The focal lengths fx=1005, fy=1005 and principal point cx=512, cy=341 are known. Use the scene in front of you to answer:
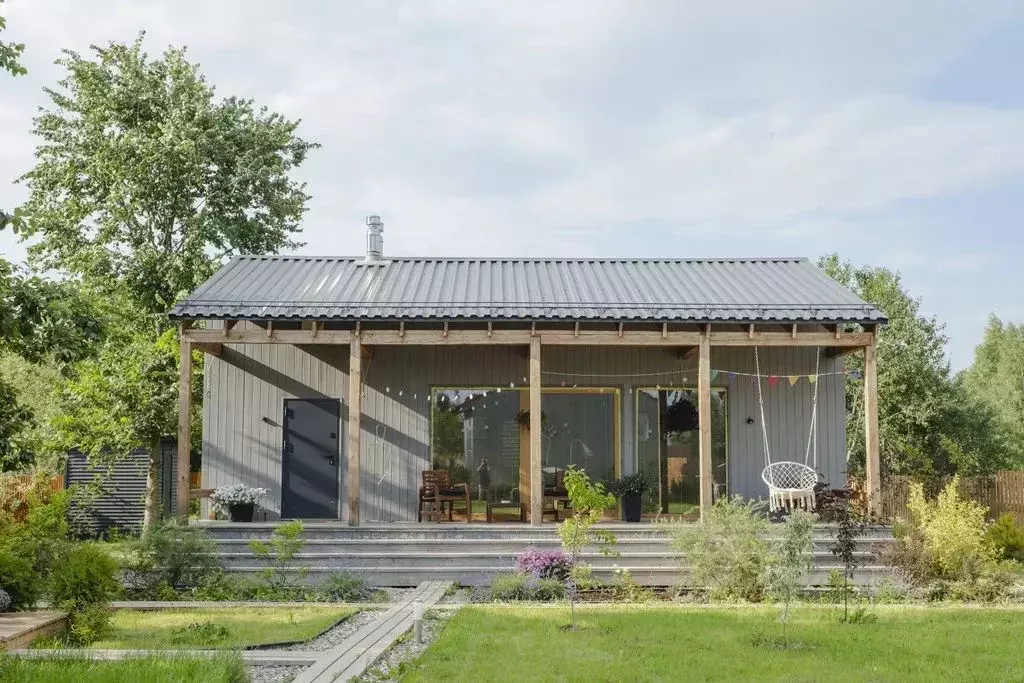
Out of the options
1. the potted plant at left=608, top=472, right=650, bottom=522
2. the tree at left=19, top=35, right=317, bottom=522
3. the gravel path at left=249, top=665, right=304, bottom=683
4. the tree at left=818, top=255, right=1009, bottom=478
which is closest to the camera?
the gravel path at left=249, top=665, right=304, bottom=683

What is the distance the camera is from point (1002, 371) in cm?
3231

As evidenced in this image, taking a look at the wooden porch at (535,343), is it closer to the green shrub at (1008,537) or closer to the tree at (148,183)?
the green shrub at (1008,537)

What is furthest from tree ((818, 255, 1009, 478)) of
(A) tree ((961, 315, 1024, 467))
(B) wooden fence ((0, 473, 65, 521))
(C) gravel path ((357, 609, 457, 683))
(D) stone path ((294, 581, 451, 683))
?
(B) wooden fence ((0, 473, 65, 521))

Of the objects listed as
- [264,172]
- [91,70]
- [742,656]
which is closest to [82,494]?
[264,172]

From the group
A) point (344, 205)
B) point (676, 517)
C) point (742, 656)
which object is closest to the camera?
point (742, 656)

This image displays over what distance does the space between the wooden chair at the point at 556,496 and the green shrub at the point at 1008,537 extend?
6.39 meters

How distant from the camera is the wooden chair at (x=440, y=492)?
14.5 meters

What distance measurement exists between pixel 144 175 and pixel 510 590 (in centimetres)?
1444

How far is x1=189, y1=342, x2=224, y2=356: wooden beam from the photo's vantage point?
14153 millimetres

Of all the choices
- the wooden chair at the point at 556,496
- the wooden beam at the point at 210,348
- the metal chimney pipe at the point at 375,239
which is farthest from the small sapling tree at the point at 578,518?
the metal chimney pipe at the point at 375,239

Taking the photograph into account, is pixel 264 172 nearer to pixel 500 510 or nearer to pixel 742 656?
pixel 500 510

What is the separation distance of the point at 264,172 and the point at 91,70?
4.30 metres

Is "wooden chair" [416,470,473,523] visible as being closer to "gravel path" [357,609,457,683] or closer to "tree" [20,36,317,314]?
"gravel path" [357,609,457,683]

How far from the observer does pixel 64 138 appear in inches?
884
